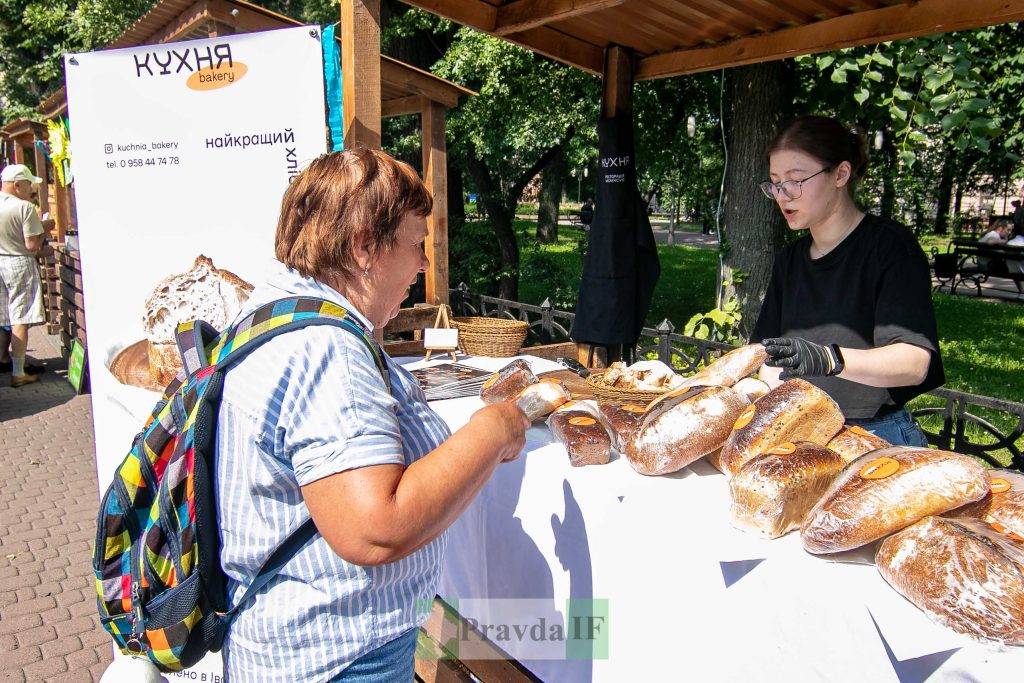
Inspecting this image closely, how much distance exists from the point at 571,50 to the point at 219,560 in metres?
3.30

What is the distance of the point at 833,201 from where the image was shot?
2346mm

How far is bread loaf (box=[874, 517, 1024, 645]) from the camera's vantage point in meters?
1.28

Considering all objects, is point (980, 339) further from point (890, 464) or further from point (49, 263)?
point (49, 263)

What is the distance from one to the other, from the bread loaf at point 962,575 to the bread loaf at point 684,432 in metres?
0.55

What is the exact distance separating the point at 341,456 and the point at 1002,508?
1362mm

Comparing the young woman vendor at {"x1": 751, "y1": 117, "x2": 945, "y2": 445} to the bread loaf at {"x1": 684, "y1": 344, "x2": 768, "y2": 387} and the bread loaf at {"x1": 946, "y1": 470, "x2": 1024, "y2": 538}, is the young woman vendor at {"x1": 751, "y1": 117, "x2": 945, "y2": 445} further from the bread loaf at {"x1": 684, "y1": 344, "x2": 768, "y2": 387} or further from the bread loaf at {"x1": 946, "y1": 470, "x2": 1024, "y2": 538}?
the bread loaf at {"x1": 946, "y1": 470, "x2": 1024, "y2": 538}

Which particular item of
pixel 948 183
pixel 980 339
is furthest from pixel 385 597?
pixel 948 183

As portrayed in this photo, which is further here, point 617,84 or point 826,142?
point 617,84

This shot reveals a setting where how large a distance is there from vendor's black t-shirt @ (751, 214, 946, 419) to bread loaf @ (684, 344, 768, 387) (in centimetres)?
18

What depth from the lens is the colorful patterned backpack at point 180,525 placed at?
3.99 ft

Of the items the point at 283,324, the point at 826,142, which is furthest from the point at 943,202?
the point at 283,324

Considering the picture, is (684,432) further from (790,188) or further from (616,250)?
(616,250)

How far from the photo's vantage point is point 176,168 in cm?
275

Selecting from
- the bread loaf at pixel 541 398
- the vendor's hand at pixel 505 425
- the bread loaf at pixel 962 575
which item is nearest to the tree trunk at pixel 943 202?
the bread loaf at pixel 541 398
